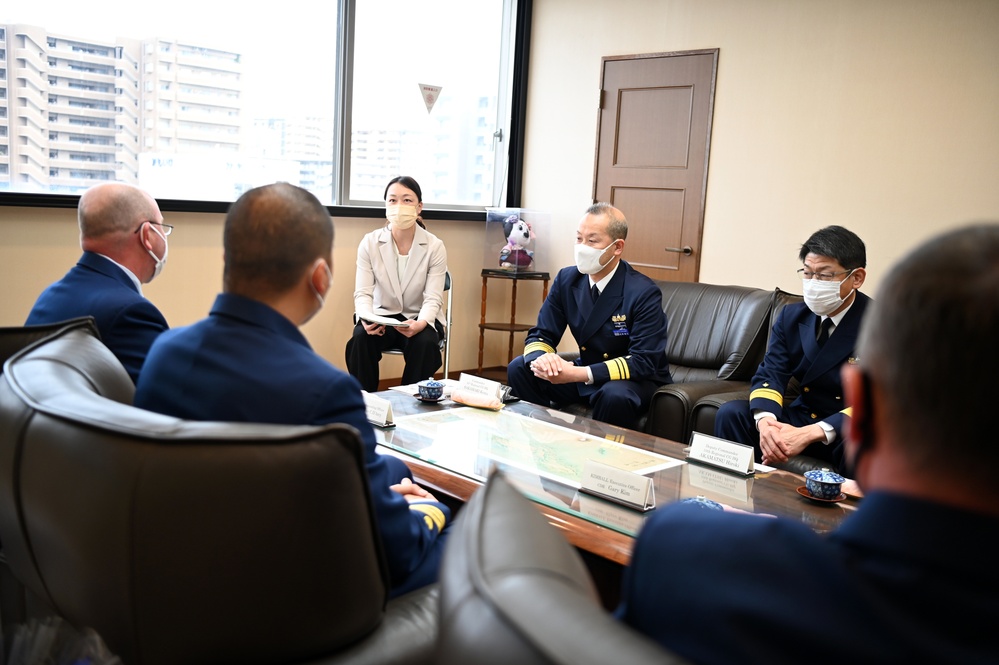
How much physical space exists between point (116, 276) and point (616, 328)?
2086mm

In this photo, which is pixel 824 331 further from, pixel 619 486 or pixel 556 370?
pixel 619 486

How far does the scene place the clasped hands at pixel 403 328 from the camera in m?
4.58

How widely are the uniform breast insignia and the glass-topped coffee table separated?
844mm

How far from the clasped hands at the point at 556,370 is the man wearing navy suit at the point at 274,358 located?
1975 mm

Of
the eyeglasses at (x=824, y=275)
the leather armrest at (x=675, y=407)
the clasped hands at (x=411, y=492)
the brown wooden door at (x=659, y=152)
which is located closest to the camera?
the clasped hands at (x=411, y=492)

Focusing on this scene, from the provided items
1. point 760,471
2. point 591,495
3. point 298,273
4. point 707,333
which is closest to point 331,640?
point 298,273

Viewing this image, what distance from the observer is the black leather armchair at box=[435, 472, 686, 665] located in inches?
25.5

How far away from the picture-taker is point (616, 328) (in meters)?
3.75

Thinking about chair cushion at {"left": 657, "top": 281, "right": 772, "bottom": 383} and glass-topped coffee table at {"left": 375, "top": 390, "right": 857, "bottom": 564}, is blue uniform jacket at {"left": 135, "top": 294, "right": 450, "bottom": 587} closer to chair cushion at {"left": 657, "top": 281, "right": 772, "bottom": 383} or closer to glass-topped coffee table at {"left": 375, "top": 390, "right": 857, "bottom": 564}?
glass-topped coffee table at {"left": 375, "top": 390, "right": 857, "bottom": 564}

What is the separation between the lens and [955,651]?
654 mm

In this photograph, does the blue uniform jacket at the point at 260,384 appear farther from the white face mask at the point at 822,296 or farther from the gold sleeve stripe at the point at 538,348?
the gold sleeve stripe at the point at 538,348

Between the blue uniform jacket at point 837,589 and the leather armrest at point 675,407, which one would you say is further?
the leather armrest at point 675,407

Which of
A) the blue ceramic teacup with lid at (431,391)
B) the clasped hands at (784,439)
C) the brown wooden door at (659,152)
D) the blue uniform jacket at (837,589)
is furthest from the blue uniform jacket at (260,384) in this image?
the brown wooden door at (659,152)

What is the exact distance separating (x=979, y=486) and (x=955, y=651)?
0.41ft
